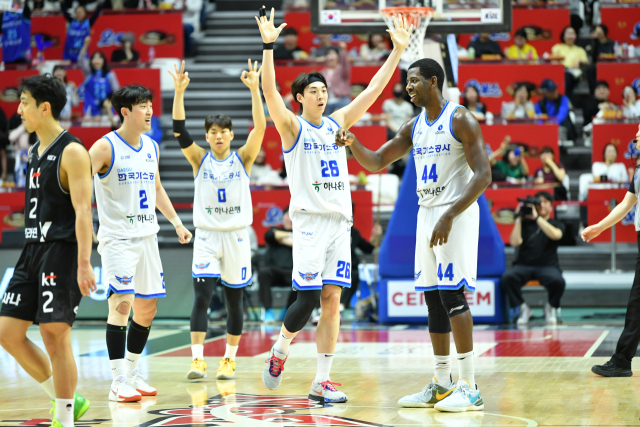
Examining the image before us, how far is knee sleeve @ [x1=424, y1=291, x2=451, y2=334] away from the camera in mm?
5332

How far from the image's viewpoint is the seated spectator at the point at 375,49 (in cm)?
1538

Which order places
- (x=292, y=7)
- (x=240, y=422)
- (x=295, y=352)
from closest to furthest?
(x=240, y=422), (x=295, y=352), (x=292, y=7)

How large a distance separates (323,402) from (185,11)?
13.7 metres

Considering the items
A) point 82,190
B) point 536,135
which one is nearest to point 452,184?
point 82,190

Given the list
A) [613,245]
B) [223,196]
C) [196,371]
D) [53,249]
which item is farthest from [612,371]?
[613,245]

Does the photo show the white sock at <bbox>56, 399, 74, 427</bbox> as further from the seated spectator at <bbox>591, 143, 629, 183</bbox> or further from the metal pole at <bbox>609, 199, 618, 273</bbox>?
the seated spectator at <bbox>591, 143, 629, 183</bbox>

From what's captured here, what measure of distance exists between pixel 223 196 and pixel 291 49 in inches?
378

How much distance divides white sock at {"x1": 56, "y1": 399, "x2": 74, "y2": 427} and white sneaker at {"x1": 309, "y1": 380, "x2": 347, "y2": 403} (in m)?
1.79

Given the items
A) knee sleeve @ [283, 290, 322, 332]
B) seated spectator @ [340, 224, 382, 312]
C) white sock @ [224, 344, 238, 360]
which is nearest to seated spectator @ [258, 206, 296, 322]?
seated spectator @ [340, 224, 382, 312]

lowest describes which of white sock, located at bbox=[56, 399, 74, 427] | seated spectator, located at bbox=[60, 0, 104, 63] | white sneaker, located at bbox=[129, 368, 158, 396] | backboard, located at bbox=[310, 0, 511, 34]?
white sneaker, located at bbox=[129, 368, 158, 396]

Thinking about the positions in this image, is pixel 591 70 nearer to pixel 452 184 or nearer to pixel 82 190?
pixel 452 184

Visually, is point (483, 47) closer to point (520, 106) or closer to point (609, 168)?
point (520, 106)

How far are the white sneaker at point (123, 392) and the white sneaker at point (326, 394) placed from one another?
1280 millimetres

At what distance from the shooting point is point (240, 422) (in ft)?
15.7
